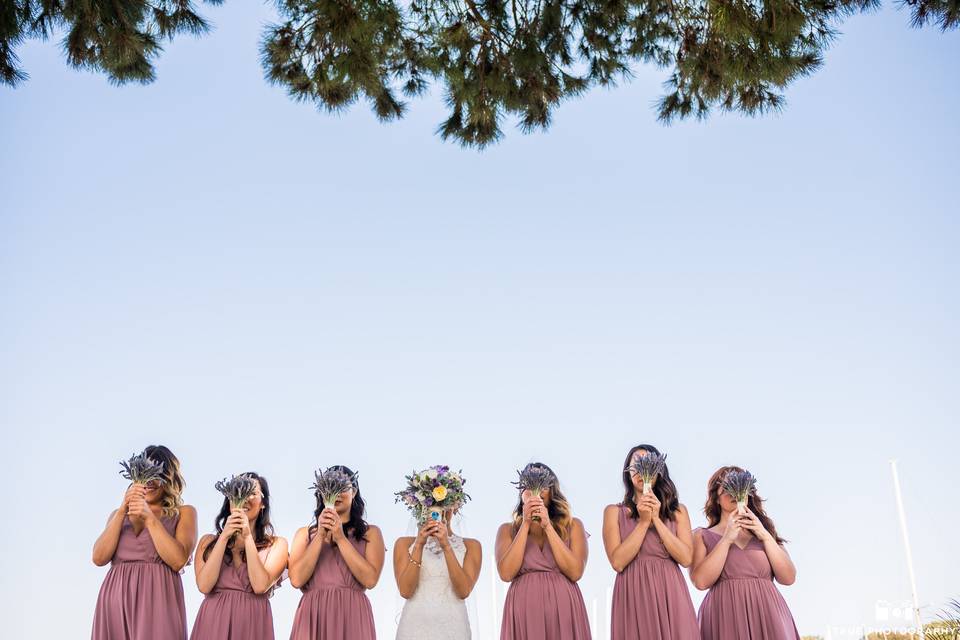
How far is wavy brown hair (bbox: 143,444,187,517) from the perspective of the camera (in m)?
5.82

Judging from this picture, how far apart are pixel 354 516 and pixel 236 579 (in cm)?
80

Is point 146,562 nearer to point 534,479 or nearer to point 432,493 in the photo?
point 432,493

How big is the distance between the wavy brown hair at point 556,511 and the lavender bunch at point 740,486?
0.99 m

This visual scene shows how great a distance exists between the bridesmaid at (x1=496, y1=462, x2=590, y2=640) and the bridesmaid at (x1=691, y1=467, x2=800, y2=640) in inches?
29.7

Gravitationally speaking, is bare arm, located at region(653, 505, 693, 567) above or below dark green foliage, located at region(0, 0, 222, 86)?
below

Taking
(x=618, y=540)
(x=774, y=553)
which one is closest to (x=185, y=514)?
(x=618, y=540)

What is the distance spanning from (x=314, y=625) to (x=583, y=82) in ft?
16.1

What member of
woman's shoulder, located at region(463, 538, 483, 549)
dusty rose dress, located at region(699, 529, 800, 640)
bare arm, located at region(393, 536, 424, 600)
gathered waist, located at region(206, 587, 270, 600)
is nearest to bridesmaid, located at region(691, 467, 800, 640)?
dusty rose dress, located at region(699, 529, 800, 640)

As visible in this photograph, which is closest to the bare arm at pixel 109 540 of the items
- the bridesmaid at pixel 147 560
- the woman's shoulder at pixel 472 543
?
the bridesmaid at pixel 147 560

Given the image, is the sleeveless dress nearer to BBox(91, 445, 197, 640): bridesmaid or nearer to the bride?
the bride

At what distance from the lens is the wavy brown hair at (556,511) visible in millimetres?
5852

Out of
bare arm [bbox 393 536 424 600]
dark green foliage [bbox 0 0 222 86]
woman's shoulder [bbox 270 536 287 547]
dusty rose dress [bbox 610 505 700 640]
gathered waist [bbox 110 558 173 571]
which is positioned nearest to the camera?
dusty rose dress [bbox 610 505 700 640]

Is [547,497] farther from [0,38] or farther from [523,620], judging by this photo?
[0,38]

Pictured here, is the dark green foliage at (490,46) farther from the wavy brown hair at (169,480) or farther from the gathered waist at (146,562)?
the gathered waist at (146,562)
